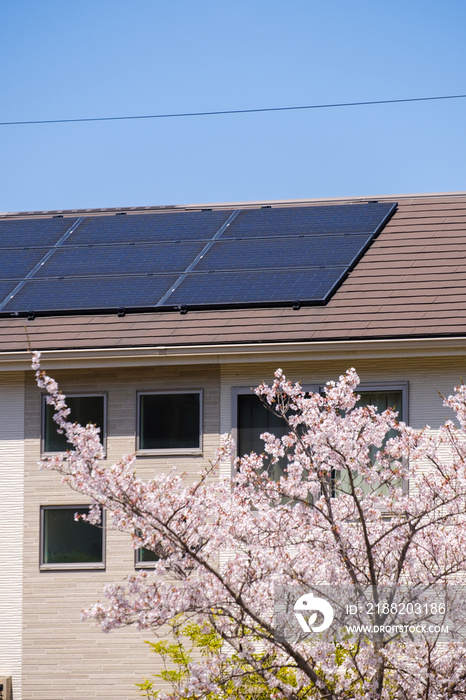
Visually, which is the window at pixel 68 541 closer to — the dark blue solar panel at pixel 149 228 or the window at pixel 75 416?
the window at pixel 75 416

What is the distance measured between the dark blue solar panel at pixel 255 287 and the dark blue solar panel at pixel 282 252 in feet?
0.80

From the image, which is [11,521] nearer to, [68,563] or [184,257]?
[68,563]

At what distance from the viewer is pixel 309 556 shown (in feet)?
26.9

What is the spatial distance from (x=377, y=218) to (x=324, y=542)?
341 inches

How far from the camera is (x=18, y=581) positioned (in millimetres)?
12836

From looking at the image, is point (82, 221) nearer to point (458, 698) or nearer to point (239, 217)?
point (239, 217)

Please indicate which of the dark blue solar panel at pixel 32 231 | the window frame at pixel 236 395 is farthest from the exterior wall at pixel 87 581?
the dark blue solar panel at pixel 32 231

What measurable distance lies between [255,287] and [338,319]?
4.72ft

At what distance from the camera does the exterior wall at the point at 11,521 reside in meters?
12.7

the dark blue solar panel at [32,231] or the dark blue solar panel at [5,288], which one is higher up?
the dark blue solar panel at [32,231]

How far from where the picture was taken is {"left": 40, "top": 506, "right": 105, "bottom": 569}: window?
1280 cm

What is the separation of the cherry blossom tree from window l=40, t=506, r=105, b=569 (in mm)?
4639

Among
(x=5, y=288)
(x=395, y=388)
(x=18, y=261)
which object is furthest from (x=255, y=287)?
(x=18, y=261)

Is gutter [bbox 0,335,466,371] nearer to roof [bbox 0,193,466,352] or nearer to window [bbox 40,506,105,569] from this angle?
→ roof [bbox 0,193,466,352]
